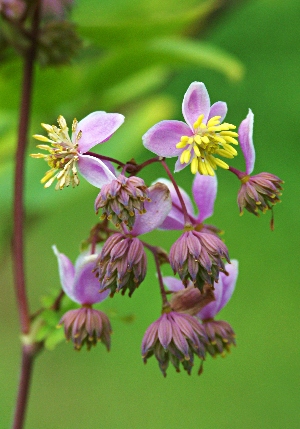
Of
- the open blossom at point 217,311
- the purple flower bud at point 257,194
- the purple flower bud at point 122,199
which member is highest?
the purple flower bud at point 257,194

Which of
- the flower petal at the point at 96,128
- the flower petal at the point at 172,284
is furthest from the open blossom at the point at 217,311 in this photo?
the flower petal at the point at 96,128

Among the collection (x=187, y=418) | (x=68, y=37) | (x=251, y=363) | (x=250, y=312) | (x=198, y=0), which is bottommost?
(x=187, y=418)

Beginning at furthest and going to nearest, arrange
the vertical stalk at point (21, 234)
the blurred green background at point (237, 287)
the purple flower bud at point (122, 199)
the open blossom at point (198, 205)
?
the blurred green background at point (237, 287) → the vertical stalk at point (21, 234) → the open blossom at point (198, 205) → the purple flower bud at point (122, 199)

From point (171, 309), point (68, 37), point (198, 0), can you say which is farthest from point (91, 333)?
point (198, 0)

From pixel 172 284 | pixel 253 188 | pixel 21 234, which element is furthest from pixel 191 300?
pixel 21 234

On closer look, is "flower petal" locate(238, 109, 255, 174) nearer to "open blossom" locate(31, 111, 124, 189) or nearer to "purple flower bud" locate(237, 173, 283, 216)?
"purple flower bud" locate(237, 173, 283, 216)

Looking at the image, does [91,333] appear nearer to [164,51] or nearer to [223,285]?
[223,285]

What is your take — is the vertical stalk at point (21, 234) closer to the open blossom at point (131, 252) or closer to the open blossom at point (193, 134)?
the open blossom at point (131, 252)
